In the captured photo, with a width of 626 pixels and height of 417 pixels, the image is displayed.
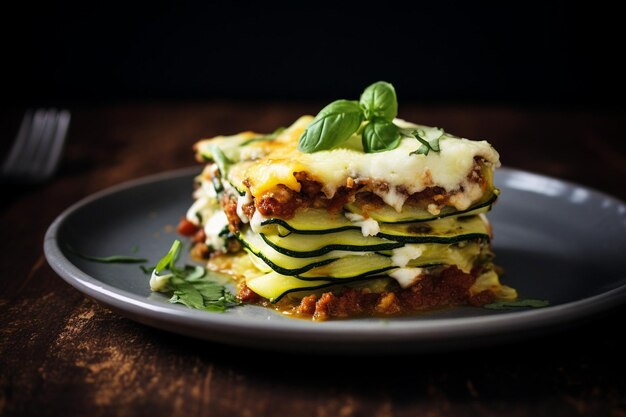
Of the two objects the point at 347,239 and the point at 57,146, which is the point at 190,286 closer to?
the point at 347,239

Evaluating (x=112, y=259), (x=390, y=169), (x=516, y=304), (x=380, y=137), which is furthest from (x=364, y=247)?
(x=112, y=259)

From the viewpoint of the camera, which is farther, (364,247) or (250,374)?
(364,247)

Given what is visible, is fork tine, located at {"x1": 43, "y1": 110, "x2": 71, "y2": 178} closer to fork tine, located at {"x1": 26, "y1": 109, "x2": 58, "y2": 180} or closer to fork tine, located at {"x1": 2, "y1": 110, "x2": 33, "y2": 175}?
fork tine, located at {"x1": 26, "y1": 109, "x2": 58, "y2": 180}

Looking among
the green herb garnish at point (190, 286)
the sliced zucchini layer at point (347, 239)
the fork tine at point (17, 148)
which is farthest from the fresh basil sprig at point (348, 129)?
the fork tine at point (17, 148)

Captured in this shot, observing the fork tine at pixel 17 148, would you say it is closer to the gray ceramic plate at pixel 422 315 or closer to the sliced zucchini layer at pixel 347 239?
the gray ceramic plate at pixel 422 315

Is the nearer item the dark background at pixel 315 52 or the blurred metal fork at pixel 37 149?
the blurred metal fork at pixel 37 149

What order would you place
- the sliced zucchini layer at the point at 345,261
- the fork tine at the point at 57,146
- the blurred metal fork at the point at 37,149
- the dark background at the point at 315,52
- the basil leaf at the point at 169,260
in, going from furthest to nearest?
the dark background at the point at 315,52, the fork tine at the point at 57,146, the blurred metal fork at the point at 37,149, the basil leaf at the point at 169,260, the sliced zucchini layer at the point at 345,261
